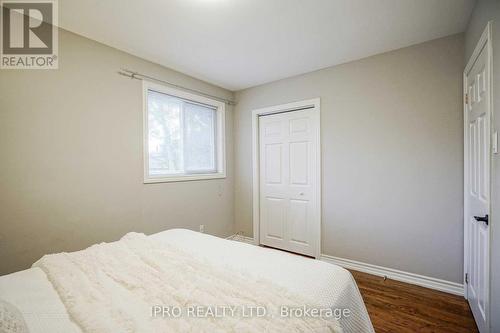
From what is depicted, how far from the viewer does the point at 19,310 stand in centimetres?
92

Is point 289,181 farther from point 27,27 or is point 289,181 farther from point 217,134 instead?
point 27,27

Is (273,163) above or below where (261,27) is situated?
below

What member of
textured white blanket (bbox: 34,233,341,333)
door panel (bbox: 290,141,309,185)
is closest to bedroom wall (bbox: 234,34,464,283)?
door panel (bbox: 290,141,309,185)

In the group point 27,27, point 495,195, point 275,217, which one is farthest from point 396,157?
point 27,27

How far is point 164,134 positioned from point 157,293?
2179 mm

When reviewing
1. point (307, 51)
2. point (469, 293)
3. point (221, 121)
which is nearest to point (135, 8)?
point (307, 51)

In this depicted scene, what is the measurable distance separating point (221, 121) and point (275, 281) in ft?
9.19

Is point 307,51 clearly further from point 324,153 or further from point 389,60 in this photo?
point 324,153

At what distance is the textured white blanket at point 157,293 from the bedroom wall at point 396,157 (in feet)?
6.48

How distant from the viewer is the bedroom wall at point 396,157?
84.8 inches

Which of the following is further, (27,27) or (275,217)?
(275,217)

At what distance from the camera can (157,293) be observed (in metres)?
1.06

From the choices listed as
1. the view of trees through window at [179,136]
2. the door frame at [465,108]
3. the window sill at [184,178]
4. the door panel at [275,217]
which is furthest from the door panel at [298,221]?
the door frame at [465,108]

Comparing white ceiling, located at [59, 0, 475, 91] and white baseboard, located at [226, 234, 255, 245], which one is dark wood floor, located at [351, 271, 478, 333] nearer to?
white baseboard, located at [226, 234, 255, 245]
